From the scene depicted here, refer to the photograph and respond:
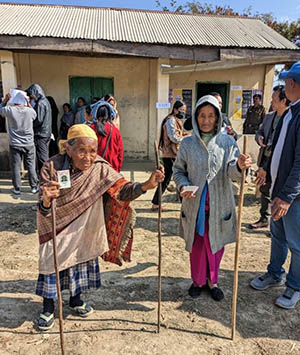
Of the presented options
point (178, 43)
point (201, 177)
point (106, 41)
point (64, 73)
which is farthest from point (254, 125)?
point (201, 177)

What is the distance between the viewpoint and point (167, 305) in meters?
2.81

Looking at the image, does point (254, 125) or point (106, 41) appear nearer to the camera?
point (106, 41)

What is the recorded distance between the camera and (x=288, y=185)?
2.42m

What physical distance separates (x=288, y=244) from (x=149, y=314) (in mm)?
1338

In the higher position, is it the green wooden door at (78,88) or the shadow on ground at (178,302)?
the green wooden door at (78,88)

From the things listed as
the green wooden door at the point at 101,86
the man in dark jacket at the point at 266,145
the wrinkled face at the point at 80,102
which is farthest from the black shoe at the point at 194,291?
the green wooden door at the point at 101,86

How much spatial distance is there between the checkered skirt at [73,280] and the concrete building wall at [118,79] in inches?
269

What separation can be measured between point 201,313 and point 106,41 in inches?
230

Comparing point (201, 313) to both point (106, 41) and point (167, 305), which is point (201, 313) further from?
point (106, 41)

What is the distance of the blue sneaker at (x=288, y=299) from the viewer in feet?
9.04

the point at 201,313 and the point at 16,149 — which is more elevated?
the point at 16,149

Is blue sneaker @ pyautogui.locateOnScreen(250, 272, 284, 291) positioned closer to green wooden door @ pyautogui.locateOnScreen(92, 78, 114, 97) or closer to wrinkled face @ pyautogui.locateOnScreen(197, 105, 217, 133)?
wrinkled face @ pyautogui.locateOnScreen(197, 105, 217, 133)

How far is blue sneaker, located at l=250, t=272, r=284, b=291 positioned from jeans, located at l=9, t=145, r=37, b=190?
4.53m

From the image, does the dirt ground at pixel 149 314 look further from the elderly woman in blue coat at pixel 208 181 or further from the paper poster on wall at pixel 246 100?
the paper poster on wall at pixel 246 100
